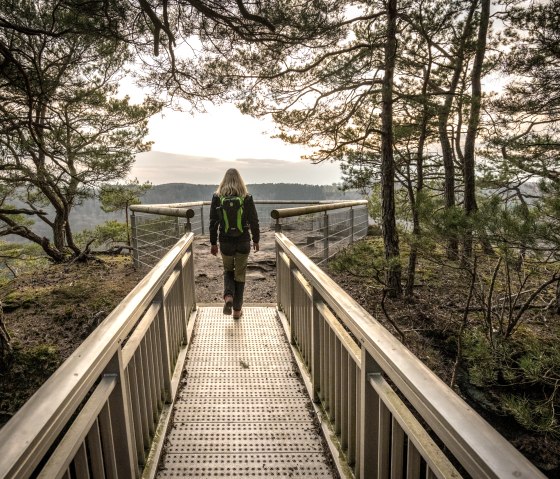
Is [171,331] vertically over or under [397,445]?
under

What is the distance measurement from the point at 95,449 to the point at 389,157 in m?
7.07

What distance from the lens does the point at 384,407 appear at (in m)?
1.61

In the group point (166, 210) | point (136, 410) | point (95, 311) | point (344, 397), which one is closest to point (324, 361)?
point (344, 397)

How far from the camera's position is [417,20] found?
6.55 metres

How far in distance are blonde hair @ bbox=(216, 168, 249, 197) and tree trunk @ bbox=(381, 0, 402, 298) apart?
9.38 feet

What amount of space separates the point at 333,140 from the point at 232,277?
4448mm

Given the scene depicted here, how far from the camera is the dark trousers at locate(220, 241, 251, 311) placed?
4824 millimetres

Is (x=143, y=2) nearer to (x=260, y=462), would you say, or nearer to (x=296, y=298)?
(x=296, y=298)

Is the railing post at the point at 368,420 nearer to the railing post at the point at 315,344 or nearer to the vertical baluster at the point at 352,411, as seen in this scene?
the vertical baluster at the point at 352,411

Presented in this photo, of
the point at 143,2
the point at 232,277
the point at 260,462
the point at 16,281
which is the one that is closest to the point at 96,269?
the point at 16,281

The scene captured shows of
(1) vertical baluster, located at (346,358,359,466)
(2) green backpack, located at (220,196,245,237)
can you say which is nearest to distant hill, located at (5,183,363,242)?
(2) green backpack, located at (220,196,245,237)

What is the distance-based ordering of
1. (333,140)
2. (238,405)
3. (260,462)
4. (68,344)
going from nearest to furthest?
(260,462), (238,405), (68,344), (333,140)

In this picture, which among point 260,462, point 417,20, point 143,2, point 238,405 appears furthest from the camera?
point 417,20

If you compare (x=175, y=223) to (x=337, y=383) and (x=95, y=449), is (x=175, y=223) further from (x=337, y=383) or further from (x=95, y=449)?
(x=95, y=449)
